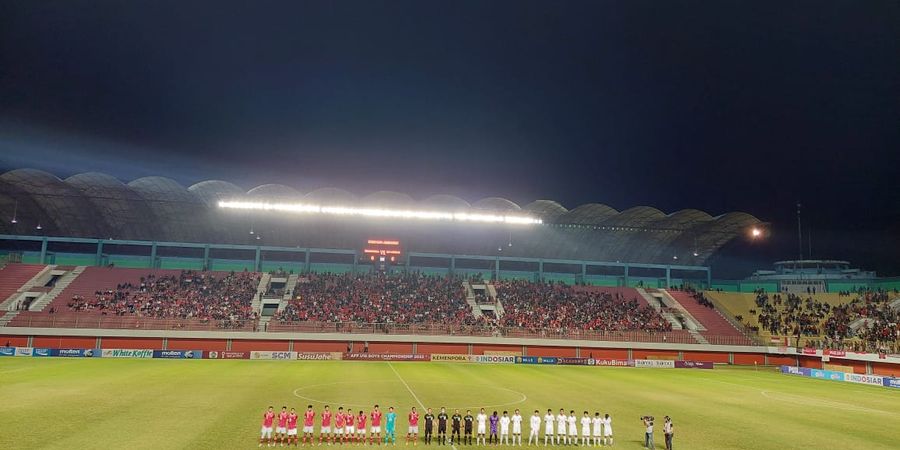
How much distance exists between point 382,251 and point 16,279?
121 ft

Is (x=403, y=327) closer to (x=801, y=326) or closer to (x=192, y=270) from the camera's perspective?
(x=192, y=270)

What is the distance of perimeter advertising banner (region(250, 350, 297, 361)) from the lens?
170 ft

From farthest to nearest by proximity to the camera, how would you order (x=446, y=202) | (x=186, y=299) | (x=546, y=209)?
(x=546, y=209)
(x=446, y=202)
(x=186, y=299)

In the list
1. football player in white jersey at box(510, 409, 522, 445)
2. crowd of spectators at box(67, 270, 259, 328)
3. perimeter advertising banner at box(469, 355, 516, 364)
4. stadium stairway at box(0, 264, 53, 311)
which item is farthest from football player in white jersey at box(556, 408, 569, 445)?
stadium stairway at box(0, 264, 53, 311)

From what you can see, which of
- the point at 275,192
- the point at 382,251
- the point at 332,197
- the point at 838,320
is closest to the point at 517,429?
the point at 332,197

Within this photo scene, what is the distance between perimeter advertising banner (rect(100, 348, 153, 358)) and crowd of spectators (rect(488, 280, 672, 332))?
33.2 metres

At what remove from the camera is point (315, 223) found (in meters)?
62.3

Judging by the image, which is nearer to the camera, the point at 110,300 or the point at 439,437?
the point at 439,437

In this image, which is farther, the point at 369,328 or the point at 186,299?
the point at 186,299

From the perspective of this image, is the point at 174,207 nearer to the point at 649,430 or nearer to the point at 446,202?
the point at 446,202

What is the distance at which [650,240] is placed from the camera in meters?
69.5

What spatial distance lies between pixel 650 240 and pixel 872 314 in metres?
23.1

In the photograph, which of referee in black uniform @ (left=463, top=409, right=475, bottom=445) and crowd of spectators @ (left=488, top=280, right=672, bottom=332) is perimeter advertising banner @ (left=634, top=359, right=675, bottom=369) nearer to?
crowd of spectators @ (left=488, top=280, right=672, bottom=332)

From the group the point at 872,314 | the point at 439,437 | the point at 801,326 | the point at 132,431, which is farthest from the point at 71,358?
the point at 872,314
